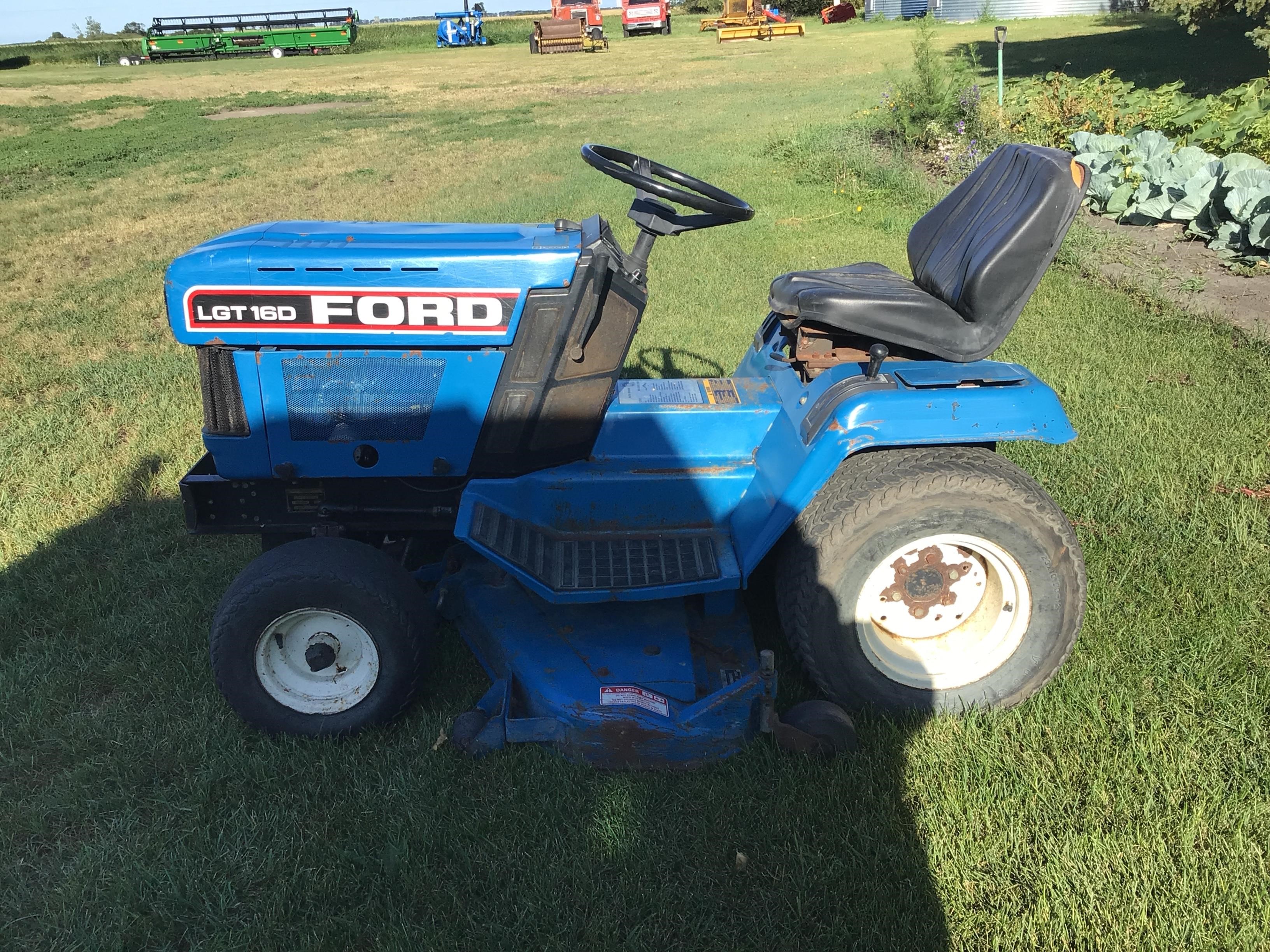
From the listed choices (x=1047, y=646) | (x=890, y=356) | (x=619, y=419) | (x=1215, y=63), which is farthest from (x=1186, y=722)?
(x=1215, y=63)

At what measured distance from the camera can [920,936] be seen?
2.04m

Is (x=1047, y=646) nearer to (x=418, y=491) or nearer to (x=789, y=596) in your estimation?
(x=789, y=596)

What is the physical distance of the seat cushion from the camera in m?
2.71

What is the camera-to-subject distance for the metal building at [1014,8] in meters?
34.9

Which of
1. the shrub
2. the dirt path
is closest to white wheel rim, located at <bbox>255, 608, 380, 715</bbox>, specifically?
the dirt path

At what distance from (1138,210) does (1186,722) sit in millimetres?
5496

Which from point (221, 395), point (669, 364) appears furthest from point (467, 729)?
point (669, 364)

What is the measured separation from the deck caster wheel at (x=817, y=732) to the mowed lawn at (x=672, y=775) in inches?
1.7

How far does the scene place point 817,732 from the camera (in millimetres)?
2496

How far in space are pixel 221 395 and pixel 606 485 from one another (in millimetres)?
1156

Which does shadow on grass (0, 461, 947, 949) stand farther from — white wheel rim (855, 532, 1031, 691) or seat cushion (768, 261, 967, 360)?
seat cushion (768, 261, 967, 360)

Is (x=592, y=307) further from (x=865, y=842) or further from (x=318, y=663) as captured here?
(x=865, y=842)

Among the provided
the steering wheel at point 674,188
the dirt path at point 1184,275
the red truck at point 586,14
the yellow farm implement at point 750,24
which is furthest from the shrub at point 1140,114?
the red truck at point 586,14

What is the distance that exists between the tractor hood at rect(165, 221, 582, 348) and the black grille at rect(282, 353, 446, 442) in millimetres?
65
